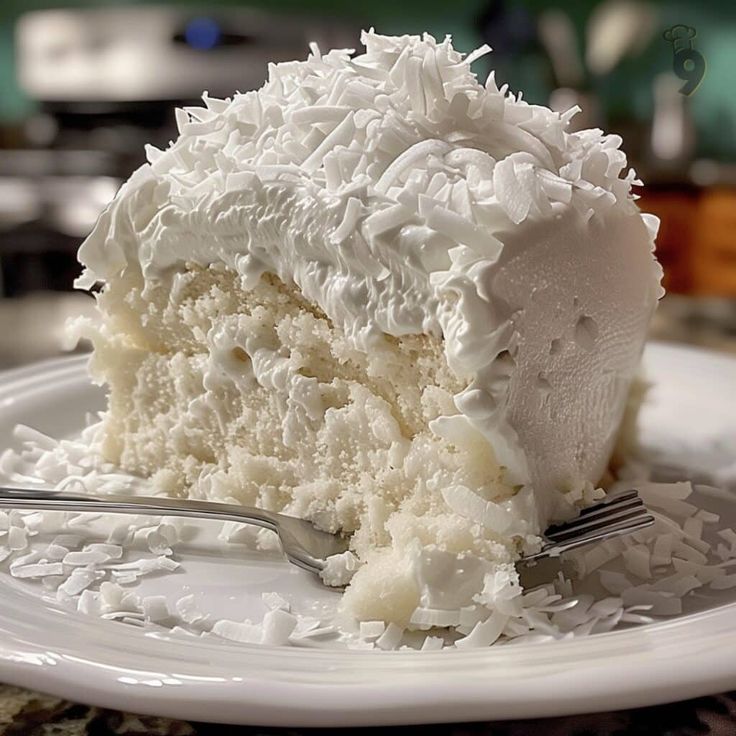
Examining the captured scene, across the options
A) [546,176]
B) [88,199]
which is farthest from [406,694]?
[88,199]

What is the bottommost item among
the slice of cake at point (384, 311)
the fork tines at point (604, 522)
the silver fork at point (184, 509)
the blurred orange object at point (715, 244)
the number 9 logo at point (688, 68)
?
the blurred orange object at point (715, 244)

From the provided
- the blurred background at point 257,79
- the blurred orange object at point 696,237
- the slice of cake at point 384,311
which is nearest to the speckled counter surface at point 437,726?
the slice of cake at point 384,311

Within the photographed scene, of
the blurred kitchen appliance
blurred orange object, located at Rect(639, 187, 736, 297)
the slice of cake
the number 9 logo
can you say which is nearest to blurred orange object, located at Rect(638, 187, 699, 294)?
blurred orange object, located at Rect(639, 187, 736, 297)

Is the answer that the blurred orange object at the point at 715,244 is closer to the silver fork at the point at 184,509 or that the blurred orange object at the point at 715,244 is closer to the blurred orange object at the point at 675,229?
the blurred orange object at the point at 675,229

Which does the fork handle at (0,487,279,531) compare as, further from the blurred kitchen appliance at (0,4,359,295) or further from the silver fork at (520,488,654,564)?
the blurred kitchen appliance at (0,4,359,295)

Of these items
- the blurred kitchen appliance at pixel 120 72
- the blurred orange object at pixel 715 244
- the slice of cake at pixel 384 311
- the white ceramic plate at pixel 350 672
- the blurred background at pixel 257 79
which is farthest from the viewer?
the blurred orange object at pixel 715 244

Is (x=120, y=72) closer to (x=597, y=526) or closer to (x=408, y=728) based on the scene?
(x=597, y=526)

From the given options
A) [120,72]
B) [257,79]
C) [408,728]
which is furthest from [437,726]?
[120,72]

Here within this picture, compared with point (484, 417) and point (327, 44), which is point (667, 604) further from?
point (327, 44)
